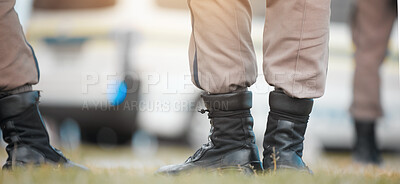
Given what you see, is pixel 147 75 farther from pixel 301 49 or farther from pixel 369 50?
pixel 301 49

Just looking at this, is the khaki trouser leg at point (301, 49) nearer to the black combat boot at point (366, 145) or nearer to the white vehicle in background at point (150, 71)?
the black combat boot at point (366, 145)

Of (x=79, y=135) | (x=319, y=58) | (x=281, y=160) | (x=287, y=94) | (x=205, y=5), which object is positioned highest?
(x=205, y=5)

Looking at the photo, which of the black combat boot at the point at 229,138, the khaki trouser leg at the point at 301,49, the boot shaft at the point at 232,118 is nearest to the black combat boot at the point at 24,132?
the black combat boot at the point at 229,138

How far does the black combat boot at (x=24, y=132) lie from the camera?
1806 millimetres

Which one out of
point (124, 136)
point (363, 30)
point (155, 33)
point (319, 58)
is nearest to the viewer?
point (319, 58)

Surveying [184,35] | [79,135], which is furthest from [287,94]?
[79,135]

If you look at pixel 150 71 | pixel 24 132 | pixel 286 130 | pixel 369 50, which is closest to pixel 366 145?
pixel 369 50

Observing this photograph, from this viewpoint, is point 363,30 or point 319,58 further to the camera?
point 363,30

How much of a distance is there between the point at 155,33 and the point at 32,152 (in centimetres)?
285

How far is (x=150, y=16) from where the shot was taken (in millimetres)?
4574

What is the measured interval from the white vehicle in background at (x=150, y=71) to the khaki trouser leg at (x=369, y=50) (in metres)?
1.08

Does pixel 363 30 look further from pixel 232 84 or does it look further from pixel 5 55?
pixel 5 55

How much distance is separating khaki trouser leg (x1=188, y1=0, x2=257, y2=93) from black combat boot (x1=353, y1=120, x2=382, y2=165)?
1.69 m

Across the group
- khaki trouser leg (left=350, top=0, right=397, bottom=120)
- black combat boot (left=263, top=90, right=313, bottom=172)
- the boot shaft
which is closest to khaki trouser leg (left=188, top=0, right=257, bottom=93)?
the boot shaft
